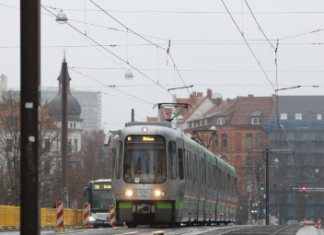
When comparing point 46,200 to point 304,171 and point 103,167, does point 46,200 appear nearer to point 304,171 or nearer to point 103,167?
point 103,167

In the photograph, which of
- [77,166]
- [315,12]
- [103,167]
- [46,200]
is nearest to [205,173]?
[315,12]

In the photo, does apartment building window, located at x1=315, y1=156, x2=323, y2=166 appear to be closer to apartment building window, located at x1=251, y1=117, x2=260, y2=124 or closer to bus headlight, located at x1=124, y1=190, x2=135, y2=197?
apartment building window, located at x1=251, y1=117, x2=260, y2=124

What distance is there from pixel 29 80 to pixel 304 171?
3721 inches

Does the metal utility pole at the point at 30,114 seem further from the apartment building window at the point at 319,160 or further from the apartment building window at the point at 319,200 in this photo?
the apartment building window at the point at 319,200

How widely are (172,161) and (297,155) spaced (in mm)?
80612

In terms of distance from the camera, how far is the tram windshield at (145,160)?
20.2 metres

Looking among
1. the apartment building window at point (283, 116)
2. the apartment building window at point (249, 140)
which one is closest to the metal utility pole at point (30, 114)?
the apartment building window at point (283, 116)

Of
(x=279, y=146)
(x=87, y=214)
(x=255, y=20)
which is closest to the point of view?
(x=255, y=20)

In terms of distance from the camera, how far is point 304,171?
3962 inches

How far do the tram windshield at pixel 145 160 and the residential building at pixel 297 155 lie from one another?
72253 mm

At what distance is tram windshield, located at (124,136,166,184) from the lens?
20.2 meters

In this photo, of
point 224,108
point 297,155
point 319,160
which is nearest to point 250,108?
point 224,108

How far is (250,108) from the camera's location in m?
117

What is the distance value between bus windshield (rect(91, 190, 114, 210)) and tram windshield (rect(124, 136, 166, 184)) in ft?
61.9
